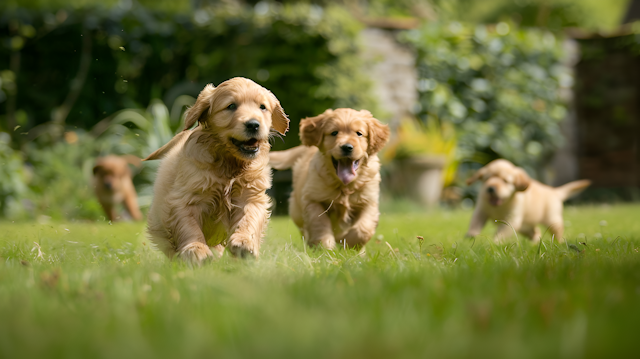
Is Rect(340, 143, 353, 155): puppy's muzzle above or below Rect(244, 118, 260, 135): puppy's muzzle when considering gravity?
below

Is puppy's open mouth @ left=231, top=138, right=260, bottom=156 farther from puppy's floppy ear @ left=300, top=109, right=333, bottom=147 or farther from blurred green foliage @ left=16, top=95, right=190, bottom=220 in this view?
blurred green foliage @ left=16, top=95, right=190, bottom=220

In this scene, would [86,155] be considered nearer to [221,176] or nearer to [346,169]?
[346,169]

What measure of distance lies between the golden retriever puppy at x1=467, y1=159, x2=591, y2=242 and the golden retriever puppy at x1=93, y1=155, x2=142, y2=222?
12.1 feet

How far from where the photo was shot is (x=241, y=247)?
236cm

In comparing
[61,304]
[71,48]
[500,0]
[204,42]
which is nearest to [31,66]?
[71,48]

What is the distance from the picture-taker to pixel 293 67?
6.62m

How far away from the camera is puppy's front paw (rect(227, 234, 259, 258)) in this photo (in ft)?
7.74

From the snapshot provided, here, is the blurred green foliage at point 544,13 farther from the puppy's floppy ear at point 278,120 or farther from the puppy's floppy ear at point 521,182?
the puppy's floppy ear at point 278,120

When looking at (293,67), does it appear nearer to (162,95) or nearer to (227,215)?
(162,95)

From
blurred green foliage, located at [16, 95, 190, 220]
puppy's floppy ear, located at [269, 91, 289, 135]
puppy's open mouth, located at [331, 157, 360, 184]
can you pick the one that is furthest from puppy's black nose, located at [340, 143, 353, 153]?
blurred green foliage, located at [16, 95, 190, 220]

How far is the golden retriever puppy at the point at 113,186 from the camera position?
18.8ft

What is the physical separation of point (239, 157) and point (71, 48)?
561 centimetres

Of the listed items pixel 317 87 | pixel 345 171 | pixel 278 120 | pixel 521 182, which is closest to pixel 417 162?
pixel 317 87

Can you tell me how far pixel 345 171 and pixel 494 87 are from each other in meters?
5.78
